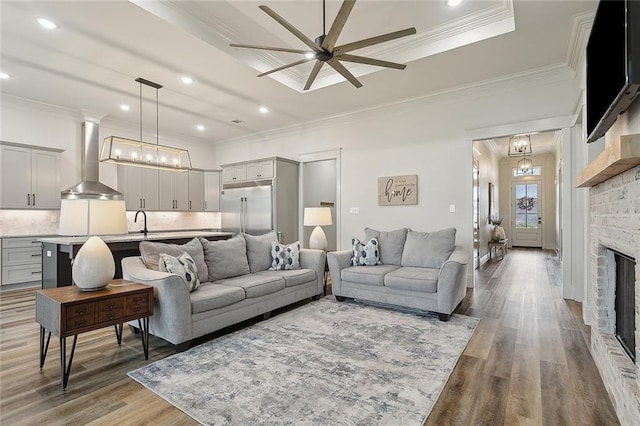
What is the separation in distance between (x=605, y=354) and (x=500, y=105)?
11.9 feet

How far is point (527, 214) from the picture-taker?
1050cm

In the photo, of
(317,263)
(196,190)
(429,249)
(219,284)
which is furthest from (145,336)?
(196,190)

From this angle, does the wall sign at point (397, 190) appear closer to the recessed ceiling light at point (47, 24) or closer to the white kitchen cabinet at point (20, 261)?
the recessed ceiling light at point (47, 24)

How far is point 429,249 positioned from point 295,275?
1752 mm

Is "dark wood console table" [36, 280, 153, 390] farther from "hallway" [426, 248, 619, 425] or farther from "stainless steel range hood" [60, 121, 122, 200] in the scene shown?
"stainless steel range hood" [60, 121, 122, 200]

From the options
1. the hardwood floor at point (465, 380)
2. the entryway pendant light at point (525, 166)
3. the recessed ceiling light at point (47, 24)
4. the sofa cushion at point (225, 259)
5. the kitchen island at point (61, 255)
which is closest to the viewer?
the hardwood floor at point (465, 380)

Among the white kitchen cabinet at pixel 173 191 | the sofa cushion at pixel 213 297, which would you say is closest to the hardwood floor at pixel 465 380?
the sofa cushion at pixel 213 297

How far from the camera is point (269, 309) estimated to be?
350cm

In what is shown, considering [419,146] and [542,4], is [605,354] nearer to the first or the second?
[542,4]

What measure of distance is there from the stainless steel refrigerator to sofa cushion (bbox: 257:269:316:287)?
7.74 ft

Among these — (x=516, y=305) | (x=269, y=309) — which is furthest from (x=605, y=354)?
(x=269, y=309)

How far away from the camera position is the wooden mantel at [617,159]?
4.70 feet

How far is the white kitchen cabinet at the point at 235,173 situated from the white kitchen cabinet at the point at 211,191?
0.87m

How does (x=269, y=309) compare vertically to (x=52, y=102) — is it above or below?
below
